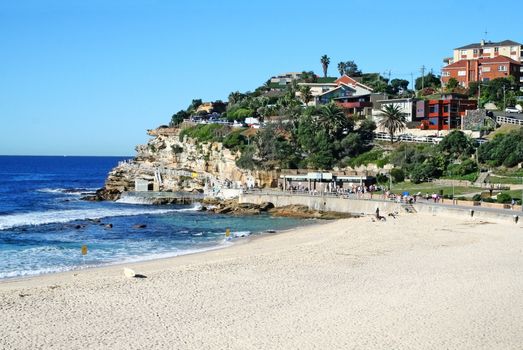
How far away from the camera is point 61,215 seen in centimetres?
5928

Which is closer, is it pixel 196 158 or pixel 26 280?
pixel 26 280

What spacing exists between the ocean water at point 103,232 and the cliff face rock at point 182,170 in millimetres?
10373

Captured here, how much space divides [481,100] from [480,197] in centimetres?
3776

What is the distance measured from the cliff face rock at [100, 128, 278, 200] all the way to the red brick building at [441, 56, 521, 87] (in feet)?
136

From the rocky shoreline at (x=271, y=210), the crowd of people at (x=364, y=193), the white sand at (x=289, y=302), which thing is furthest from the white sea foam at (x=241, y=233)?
the crowd of people at (x=364, y=193)

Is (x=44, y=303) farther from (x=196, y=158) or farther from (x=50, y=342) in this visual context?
(x=196, y=158)

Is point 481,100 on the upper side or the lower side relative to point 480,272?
upper

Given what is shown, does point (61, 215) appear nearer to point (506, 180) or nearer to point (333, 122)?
point (333, 122)

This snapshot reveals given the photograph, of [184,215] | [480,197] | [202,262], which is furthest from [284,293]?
[184,215]

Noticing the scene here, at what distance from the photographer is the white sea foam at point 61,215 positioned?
5383 cm

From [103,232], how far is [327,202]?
2120 centimetres

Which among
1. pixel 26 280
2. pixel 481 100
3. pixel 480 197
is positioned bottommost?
pixel 26 280

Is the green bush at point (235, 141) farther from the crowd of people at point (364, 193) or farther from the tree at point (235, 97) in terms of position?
the tree at point (235, 97)

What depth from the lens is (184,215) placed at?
58.9 meters
